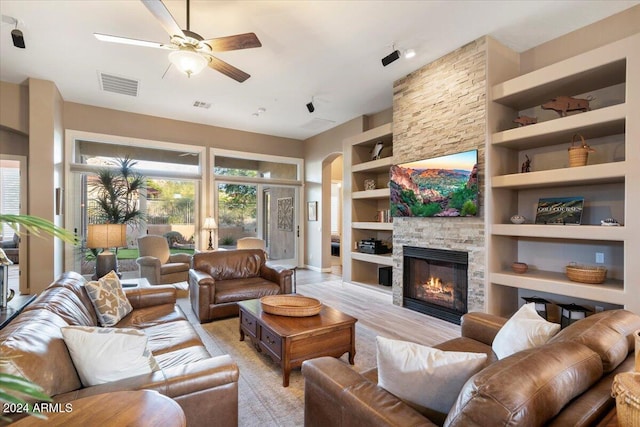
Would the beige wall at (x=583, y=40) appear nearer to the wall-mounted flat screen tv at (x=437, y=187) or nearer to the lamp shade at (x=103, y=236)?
the wall-mounted flat screen tv at (x=437, y=187)

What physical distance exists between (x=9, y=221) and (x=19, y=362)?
92 cm

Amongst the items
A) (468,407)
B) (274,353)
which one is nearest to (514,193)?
(274,353)

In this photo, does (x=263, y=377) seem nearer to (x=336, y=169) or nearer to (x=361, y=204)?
(x=361, y=204)

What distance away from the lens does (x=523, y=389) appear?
3.13 ft

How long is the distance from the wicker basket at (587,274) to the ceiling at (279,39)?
259 cm

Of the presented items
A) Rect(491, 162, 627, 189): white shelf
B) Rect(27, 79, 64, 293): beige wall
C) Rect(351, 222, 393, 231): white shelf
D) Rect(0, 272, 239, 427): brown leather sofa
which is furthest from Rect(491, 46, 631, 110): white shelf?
Rect(27, 79, 64, 293): beige wall

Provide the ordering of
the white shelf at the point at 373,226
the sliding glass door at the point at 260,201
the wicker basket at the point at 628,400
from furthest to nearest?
1. the sliding glass door at the point at 260,201
2. the white shelf at the point at 373,226
3. the wicker basket at the point at 628,400

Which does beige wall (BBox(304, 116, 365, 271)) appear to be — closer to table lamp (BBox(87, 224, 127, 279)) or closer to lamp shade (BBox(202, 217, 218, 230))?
lamp shade (BBox(202, 217, 218, 230))

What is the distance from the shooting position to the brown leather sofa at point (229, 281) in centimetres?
382

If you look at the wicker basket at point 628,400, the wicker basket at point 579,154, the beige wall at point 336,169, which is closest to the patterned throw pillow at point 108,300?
the wicker basket at point 628,400

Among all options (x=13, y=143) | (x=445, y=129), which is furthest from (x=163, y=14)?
(x=13, y=143)

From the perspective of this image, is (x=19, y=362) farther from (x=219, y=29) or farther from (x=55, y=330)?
(x=219, y=29)

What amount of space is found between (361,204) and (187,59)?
402 cm

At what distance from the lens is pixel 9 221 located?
0.67 m
